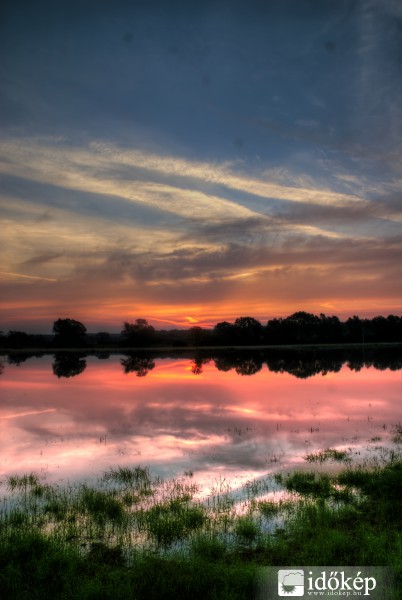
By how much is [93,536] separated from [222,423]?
1714cm

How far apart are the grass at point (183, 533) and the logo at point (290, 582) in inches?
17.1

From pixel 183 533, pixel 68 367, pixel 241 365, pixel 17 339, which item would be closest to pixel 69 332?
pixel 17 339

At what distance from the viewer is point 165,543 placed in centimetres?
1040

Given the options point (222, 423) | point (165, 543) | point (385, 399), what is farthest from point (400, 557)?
point (385, 399)

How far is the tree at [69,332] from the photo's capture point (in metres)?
160

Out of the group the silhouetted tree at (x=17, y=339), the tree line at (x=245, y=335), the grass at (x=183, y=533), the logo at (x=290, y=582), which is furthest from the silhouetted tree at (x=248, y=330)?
the logo at (x=290, y=582)

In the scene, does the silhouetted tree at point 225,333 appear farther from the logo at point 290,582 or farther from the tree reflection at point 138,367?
the logo at point 290,582

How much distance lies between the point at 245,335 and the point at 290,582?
159m

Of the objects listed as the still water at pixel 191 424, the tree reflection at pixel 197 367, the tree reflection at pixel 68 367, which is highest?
the still water at pixel 191 424

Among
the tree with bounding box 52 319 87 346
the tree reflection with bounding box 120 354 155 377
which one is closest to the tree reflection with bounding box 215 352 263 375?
the tree reflection with bounding box 120 354 155 377

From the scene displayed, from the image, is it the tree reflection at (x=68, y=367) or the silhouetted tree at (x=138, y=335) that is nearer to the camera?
the tree reflection at (x=68, y=367)

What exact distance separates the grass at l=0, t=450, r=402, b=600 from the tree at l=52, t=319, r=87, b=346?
150 meters

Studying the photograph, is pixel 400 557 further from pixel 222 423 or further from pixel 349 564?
pixel 222 423

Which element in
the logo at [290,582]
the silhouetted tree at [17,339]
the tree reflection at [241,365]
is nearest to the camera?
the logo at [290,582]
